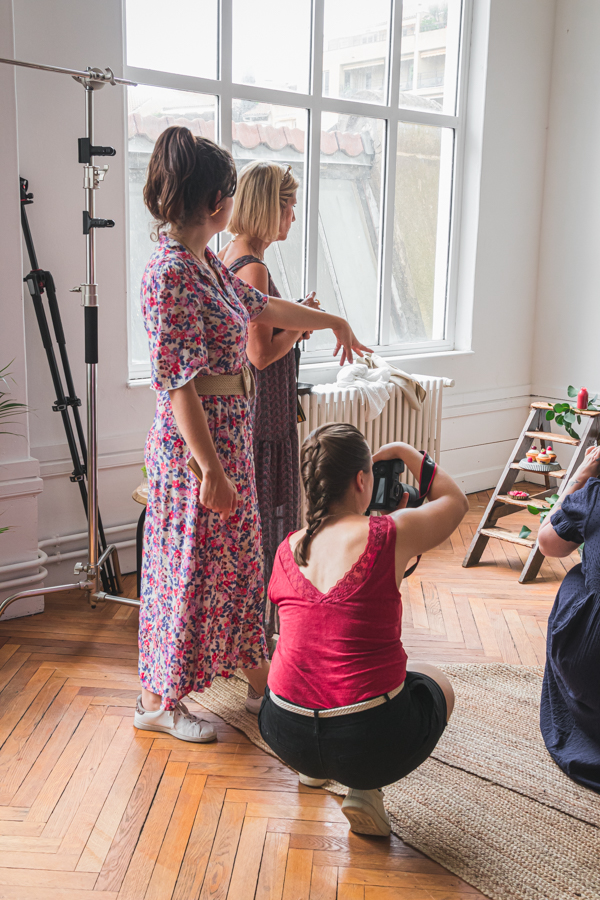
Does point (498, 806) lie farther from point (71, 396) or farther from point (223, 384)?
point (71, 396)

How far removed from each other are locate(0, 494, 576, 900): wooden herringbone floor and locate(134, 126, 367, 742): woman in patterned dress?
0.17 meters

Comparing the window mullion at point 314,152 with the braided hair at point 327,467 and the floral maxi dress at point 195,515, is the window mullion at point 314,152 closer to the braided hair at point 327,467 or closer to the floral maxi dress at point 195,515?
the floral maxi dress at point 195,515

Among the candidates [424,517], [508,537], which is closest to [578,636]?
[424,517]

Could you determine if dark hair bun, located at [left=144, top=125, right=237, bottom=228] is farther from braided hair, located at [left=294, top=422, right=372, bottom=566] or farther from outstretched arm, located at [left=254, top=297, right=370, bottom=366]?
braided hair, located at [left=294, top=422, right=372, bottom=566]

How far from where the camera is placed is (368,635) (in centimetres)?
160

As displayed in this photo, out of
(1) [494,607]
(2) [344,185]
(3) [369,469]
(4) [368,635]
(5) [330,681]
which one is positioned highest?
(2) [344,185]

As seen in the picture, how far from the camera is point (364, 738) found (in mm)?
1623

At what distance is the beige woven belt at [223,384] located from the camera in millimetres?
1998

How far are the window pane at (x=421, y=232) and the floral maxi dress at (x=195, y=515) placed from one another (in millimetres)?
2565

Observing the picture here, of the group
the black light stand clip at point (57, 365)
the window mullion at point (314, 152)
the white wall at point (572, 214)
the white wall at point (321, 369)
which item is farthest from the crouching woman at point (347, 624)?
the white wall at point (572, 214)

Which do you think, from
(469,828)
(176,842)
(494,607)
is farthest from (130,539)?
(469,828)

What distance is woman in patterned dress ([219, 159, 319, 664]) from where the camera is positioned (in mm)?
2342

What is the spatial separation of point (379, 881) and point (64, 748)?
0.93 m

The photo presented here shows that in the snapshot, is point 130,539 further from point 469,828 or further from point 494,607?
point 469,828
